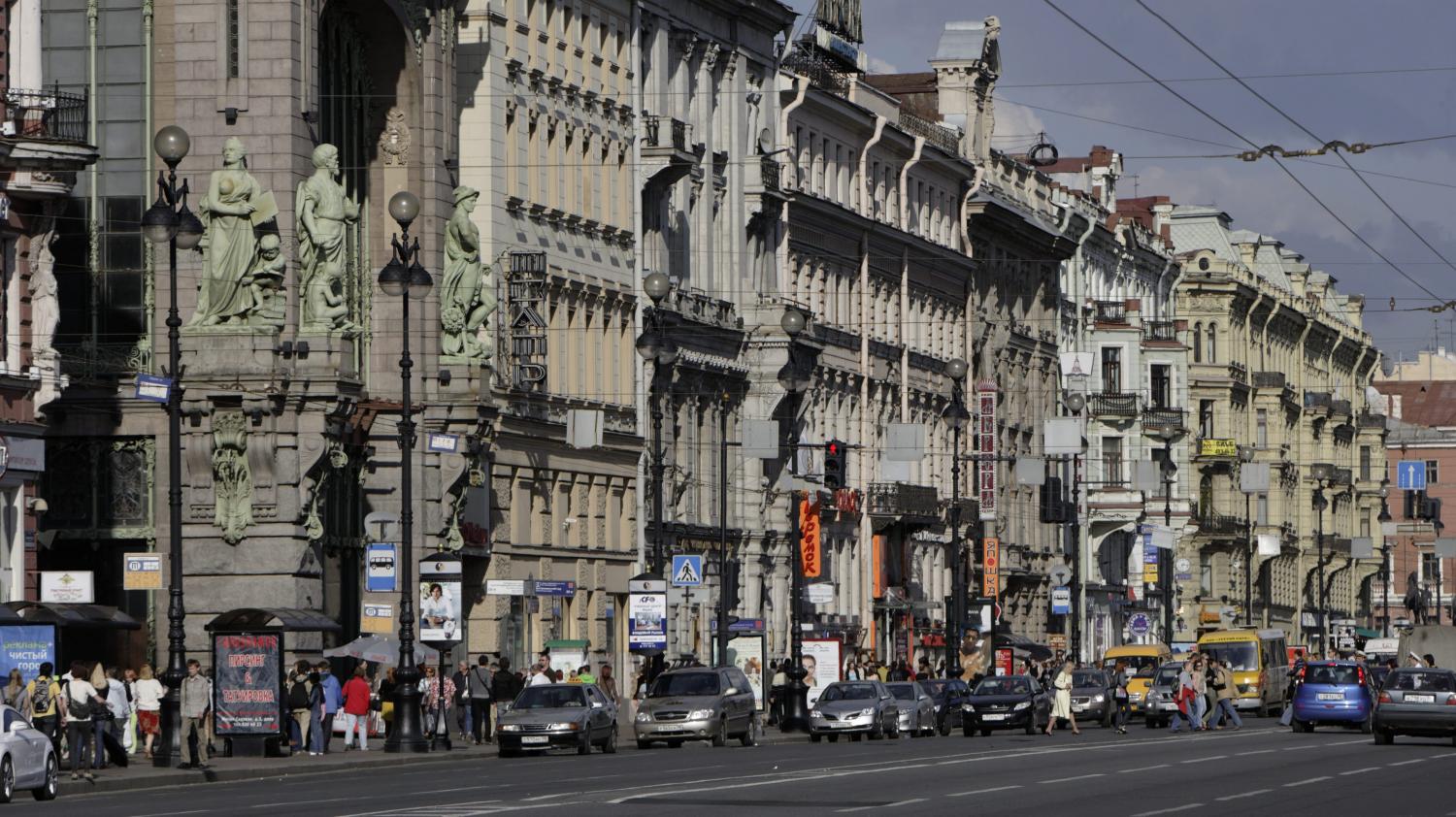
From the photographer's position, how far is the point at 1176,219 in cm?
15912

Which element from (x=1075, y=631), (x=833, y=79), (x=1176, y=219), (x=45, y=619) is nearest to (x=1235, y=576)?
(x=1176, y=219)

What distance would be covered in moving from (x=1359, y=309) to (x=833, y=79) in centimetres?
9462

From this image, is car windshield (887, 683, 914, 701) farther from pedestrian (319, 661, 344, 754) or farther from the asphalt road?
pedestrian (319, 661, 344, 754)

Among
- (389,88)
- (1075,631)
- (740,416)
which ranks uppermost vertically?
(389,88)

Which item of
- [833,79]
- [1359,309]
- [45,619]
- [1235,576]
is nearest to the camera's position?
[45,619]

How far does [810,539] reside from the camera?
87.6m

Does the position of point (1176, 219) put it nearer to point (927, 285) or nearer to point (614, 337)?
point (927, 285)

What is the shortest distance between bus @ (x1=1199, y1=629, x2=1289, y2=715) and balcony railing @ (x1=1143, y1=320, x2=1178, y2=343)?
167 ft

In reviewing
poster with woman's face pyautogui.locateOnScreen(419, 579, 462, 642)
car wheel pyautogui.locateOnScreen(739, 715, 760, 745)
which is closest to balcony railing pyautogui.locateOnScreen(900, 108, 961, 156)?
car wheel pyautogui.locateOnScreen(739, 715, 760, 745)

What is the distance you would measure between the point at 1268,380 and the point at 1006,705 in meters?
88.9

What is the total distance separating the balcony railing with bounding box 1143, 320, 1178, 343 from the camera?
13638cm

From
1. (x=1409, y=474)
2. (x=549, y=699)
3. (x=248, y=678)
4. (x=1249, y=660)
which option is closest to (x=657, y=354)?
(x=549, y=699)

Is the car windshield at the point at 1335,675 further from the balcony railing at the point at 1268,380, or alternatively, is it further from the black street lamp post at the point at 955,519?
the balcony railing at the point at 1268,380

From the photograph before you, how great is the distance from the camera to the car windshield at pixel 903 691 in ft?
213
